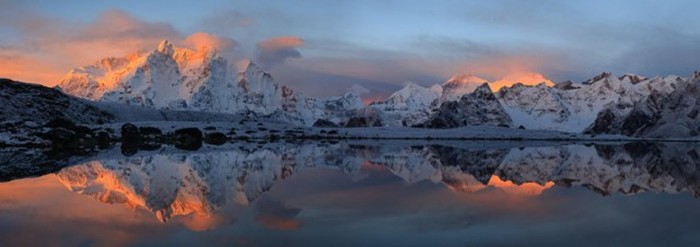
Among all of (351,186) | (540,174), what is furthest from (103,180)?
(540,174)

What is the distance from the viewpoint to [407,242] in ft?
52.1

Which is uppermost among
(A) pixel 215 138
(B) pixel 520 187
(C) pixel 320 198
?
(C) pixel 320 198

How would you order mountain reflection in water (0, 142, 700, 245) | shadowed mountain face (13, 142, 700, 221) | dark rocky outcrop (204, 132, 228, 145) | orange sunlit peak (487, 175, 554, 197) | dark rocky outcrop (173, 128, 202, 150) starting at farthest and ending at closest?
dark rocky outcrop (204, 132, 228, 145), dark rocky outcrop (173, 128, 202, 150), orange sunlit peak (487, 175, 554, 197), shadowed mountain face (13, 142, 700, 221), mountain reflection in water (0, 142, 700, 245)

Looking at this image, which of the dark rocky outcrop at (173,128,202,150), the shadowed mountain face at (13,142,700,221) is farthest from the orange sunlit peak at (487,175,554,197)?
the dark rocky outcrop at (173,128,202,150)

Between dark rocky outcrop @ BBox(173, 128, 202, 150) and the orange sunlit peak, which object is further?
dark rocky outcrop @ BBox(173, 128, 202, 150)

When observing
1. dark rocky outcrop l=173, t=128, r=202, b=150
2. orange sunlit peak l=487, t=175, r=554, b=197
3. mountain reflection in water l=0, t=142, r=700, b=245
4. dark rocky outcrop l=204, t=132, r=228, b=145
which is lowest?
dark rocky outcrop l=204, t=132, r=228, b=145

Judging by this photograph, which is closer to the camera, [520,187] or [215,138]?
[520,187]

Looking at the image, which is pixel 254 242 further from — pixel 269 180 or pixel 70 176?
pixel 70 176

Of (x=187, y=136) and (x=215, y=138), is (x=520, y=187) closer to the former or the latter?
(x=187, y=136)

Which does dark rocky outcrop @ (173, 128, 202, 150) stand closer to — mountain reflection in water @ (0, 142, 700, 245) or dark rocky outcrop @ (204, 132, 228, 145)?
dark rocky outcrop @ (204, 132, 228, 145)

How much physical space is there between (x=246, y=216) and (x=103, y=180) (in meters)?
15.5

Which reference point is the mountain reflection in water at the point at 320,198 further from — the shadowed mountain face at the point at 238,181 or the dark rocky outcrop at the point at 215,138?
the dark rocky outcrop at the point at 215,138

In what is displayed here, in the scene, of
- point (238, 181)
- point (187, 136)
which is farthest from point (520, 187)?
point (187, 136)

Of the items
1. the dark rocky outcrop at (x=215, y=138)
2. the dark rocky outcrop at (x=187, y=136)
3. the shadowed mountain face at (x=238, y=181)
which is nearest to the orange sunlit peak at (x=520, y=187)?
the shadowed mountain face at (x=238, y=181)
